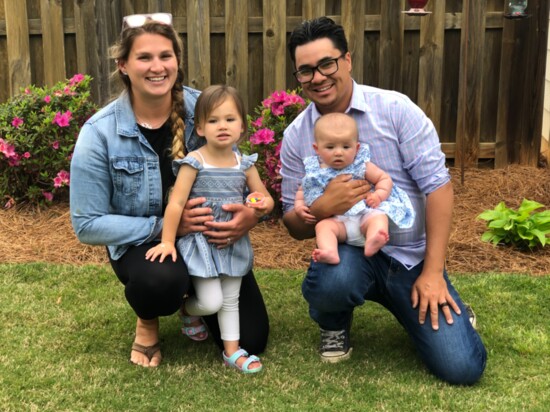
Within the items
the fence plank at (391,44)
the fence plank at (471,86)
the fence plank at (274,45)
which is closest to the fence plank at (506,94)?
the fence plank at (471,86)

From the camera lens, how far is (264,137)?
16.7ft

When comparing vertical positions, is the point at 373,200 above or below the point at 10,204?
above

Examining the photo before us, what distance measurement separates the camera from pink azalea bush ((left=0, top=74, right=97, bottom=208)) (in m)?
5.48

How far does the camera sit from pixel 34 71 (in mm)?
6238

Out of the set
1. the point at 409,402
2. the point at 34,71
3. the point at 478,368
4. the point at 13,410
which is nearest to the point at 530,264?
the point at 478,368

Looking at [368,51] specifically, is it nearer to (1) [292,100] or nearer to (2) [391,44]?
(2) [391,44]

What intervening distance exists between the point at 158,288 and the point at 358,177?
96 centimetres

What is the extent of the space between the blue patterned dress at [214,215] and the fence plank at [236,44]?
112 inches

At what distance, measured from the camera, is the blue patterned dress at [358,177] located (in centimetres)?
315

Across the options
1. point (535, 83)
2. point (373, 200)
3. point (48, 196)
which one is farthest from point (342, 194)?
point (535, 83)

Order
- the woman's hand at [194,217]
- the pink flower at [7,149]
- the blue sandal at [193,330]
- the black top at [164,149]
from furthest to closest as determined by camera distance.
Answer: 1. the pink flower at [7,149]
2. the blue sandal at [193,330]
3. the black top at [164,149]
4. the woman's hand at [194,217]

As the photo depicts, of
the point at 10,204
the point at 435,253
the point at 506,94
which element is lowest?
the point at 10,204

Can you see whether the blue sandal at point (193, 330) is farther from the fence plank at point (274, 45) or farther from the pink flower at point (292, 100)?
the fence plank at point (274, 45)

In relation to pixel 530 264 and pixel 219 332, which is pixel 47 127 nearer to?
pixel 219 332
